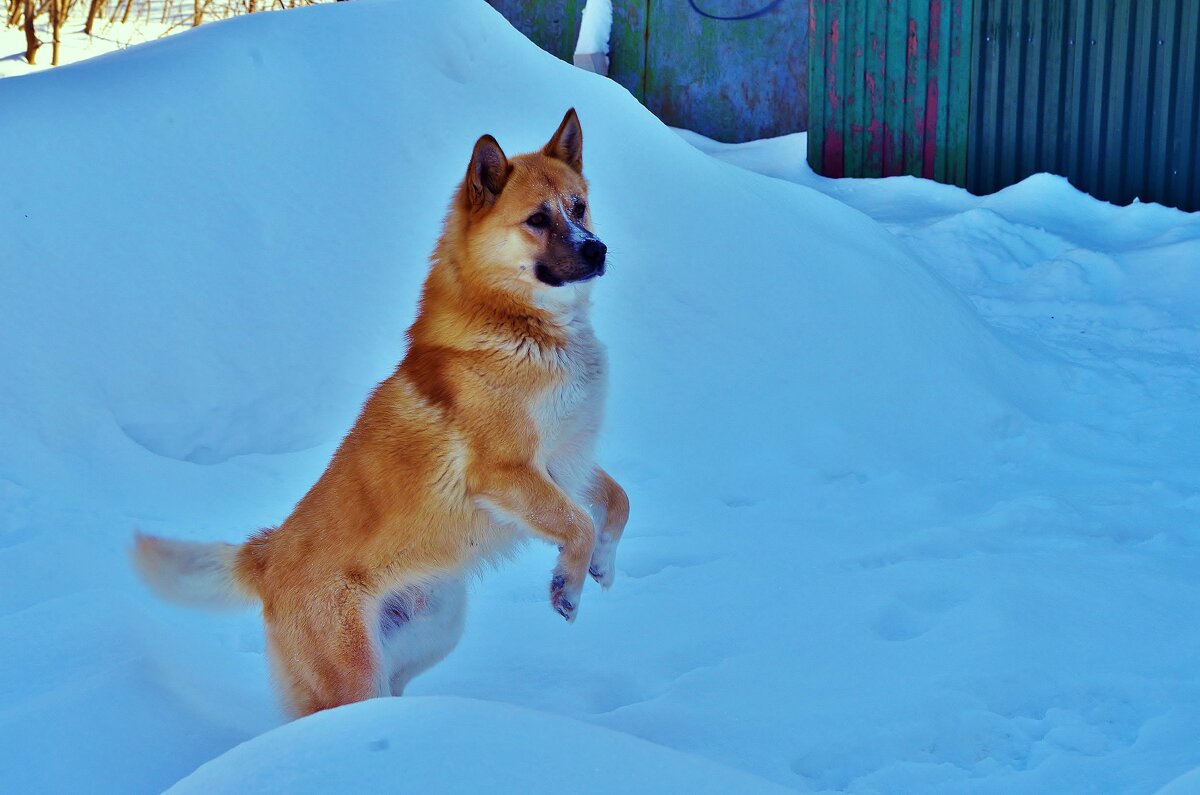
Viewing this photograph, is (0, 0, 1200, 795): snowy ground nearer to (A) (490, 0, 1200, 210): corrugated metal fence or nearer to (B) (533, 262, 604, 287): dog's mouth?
(A) (490, 0, 1200, 210): corrugated metal fence

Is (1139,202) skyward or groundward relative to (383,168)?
groundward

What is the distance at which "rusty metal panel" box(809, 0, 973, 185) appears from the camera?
877 cm

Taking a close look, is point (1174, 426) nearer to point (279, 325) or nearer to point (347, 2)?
point (279, 325)

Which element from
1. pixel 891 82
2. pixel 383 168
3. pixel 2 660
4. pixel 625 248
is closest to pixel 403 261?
pixel 383 168

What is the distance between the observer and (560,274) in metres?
3.45

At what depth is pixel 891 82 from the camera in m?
9.04

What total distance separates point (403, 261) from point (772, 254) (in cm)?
178

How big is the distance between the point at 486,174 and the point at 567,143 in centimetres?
43

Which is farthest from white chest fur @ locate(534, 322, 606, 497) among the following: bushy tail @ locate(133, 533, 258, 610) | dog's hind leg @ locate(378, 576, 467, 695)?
bushy tail @ locate(133, 533, 258, 610)

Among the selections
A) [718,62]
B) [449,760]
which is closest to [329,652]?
[449,760]

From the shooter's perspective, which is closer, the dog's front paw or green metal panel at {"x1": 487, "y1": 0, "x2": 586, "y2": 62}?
the dog's front paw

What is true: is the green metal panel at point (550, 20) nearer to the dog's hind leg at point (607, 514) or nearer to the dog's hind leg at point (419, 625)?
the dog's hind leg at point (607, 514)

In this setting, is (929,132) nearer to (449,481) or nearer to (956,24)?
(956,24)

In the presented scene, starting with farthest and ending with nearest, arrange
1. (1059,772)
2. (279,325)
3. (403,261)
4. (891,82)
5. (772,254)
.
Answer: (891,82), (772,254), (403,261), (279,325), (1059,772)
